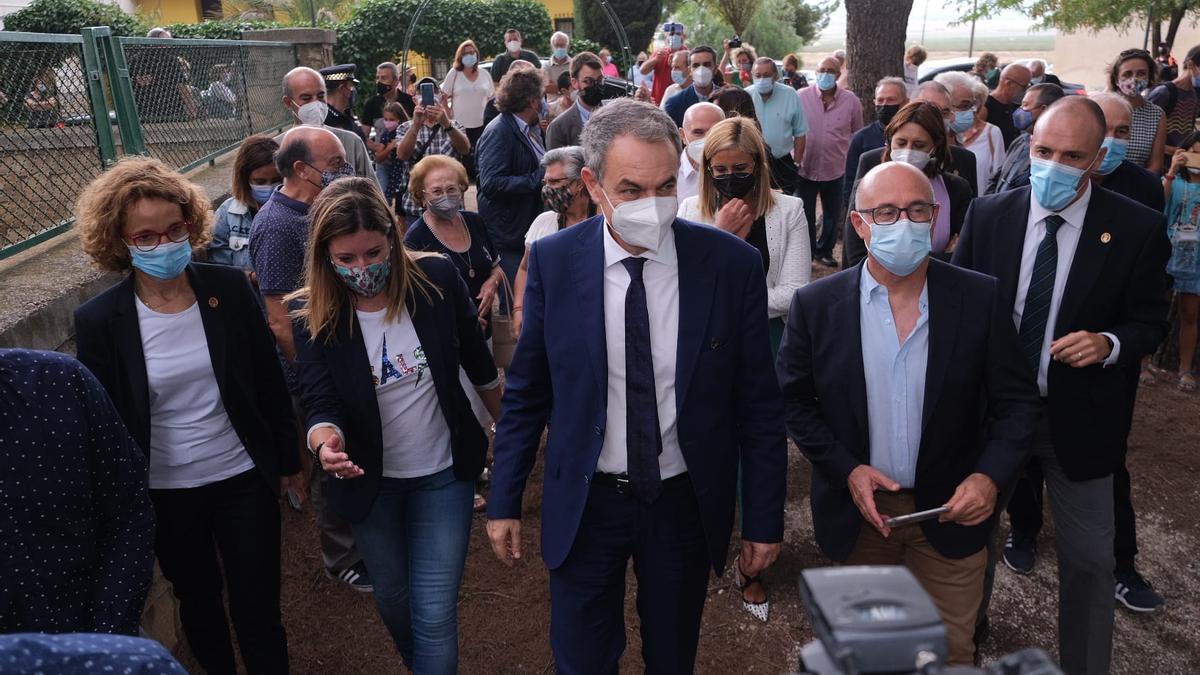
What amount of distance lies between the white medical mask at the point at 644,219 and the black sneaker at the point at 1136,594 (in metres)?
2.97

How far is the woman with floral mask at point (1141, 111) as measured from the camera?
21.9ft

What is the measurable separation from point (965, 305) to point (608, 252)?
3.72 ft

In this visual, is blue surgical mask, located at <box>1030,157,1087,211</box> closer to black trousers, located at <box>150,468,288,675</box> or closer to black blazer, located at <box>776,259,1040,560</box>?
black blazer, located at <box>776,259,1040,560</box>

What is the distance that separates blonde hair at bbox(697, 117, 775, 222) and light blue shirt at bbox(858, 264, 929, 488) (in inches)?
52.1

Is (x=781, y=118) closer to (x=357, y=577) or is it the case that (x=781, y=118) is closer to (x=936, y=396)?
(x=357, y=577)

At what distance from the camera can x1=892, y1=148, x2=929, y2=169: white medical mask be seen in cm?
473

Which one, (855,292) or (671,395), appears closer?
(671,395)

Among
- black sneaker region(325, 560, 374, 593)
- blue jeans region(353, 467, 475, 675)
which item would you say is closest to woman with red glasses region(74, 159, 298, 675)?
blue jeans region(353, 467, 475, 675)

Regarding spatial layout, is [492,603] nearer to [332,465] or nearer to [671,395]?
[332,465]

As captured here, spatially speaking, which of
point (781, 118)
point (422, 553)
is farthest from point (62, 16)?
point (422, 553)

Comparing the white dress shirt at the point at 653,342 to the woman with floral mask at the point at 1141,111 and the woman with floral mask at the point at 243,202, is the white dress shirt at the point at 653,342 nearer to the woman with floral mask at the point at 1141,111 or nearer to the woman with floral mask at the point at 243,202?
the woman with floral mask at the point at 243,202

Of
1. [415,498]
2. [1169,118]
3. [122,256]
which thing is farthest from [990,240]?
[1169,118]

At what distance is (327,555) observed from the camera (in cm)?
430

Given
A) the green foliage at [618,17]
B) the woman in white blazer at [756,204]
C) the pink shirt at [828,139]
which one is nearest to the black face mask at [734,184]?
the woman in white blazer at [756,204]
